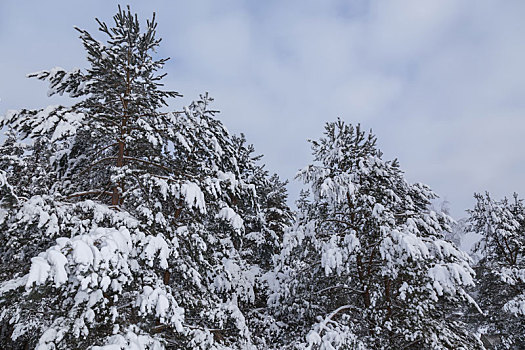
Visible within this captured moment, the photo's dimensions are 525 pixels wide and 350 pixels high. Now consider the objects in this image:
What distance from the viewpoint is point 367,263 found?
28.5ft

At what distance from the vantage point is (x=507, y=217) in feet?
49.0

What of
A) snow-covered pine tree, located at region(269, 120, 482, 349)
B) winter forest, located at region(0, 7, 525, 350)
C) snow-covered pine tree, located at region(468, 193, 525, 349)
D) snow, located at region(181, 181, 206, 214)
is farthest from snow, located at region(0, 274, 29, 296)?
snow-covered pine tree, located at region(468, 193, 525, 349)

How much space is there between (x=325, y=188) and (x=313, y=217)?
1.56 meters

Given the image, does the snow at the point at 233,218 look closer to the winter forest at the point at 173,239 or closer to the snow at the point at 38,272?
the winter forest at the point at 173,239

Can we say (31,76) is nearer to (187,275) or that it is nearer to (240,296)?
(187,275)

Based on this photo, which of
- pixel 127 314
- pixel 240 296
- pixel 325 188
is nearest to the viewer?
pixel 127 314

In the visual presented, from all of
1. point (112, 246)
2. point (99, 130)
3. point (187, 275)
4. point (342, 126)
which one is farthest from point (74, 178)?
point (342, 126)

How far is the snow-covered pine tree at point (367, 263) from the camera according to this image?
7.41m

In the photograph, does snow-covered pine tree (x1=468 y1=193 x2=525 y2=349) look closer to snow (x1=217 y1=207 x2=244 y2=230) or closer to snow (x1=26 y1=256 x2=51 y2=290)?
snow (x1=217 y1=207 x2=244 y2=230)

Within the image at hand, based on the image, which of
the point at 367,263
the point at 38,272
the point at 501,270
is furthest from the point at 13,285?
the point at 501,270

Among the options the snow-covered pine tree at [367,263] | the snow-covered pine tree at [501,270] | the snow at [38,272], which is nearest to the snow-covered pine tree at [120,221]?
the snow at [38,272]

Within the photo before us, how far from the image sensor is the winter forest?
18.5 ft

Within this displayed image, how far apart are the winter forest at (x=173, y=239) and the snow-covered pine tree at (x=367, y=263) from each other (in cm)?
4

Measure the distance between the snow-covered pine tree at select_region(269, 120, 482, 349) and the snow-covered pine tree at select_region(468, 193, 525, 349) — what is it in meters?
6.04
